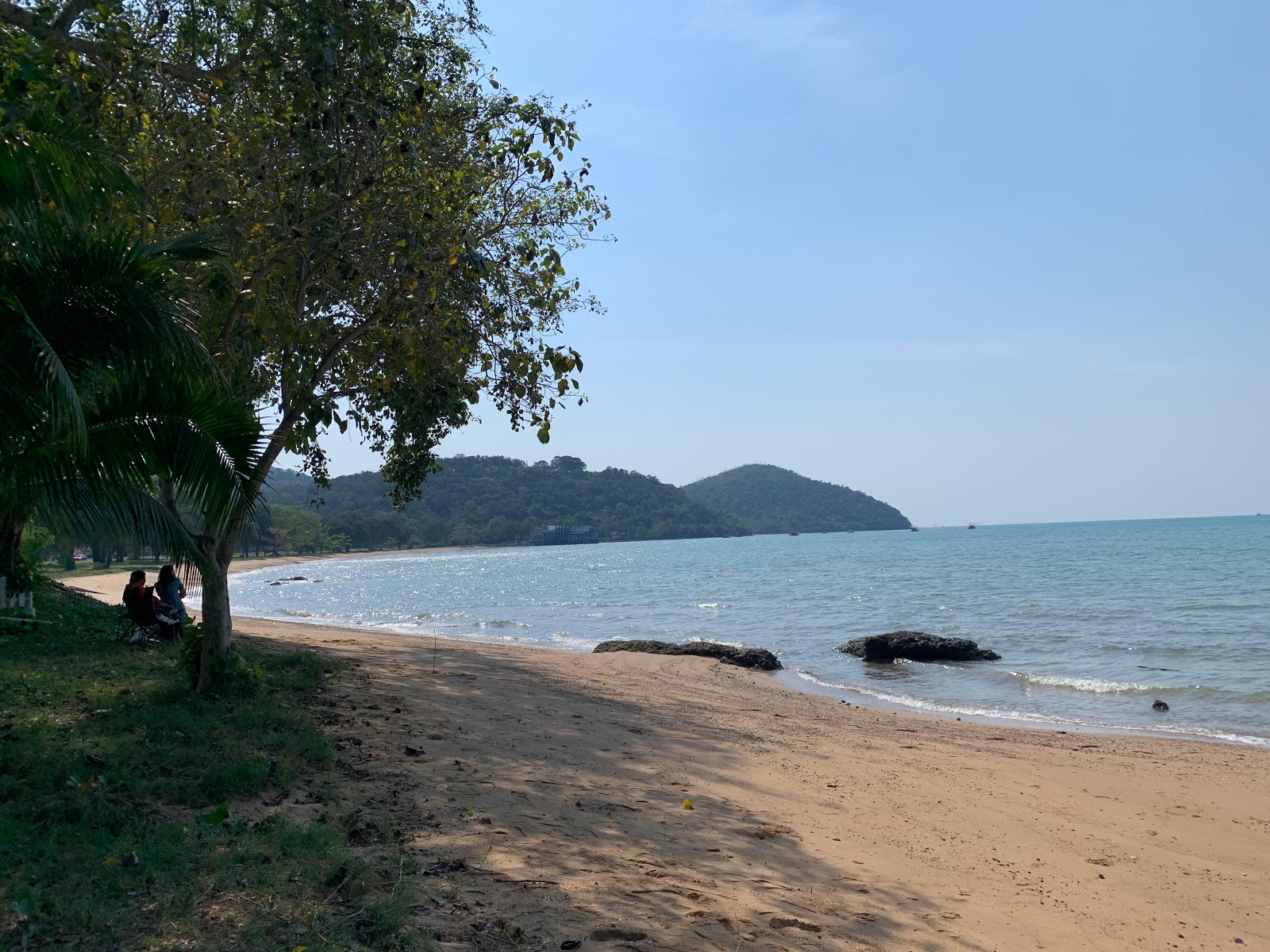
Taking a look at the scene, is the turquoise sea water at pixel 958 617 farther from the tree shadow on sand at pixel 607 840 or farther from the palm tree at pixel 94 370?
the palm tree at pixel 94 370

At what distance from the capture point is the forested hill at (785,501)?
18162 centimetres

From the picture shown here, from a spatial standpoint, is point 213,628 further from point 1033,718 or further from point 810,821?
point 1033,718

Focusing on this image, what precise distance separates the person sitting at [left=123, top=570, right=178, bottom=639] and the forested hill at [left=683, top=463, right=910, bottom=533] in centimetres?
16767

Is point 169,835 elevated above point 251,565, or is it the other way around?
point 169,835

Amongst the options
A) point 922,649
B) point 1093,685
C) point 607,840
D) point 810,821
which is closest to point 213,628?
point 607,840

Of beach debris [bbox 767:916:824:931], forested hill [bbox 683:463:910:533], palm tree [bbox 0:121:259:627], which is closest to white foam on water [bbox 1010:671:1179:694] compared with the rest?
beach debris [bbox 767:916:824:931]

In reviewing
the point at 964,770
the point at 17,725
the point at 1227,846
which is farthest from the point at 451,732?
the point at 1227,846

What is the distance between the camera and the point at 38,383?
4691mm

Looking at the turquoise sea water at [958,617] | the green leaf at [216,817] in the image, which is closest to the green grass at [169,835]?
the green leaf at [216,817]

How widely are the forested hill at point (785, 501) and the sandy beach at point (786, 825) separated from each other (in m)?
168

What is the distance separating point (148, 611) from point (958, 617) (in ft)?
77.7

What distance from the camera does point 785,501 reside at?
7239 inches

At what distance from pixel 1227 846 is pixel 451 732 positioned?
21.0 feet

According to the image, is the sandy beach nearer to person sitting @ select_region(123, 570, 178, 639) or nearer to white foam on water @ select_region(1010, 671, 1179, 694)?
person sitting @ select_region(123, 570, 178, 639)
